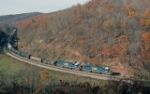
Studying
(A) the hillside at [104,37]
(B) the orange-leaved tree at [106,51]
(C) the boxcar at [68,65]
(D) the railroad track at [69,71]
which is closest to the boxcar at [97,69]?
(D) the railroad track at [69,71]

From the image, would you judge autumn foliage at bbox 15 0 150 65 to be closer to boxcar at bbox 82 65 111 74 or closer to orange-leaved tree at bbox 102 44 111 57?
orange-leaved tree at bbox 102 44 111 57


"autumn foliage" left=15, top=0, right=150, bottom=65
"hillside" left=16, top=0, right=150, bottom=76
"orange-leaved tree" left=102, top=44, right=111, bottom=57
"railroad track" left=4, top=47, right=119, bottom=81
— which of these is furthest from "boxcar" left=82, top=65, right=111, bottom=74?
"orange-leaved tree" left=102, top=44, right=111, bottom=57

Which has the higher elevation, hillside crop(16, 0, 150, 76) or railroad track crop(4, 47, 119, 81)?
hillside crop(16, 0, 150, 76)

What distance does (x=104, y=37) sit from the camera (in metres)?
68.4

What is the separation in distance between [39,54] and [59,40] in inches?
325

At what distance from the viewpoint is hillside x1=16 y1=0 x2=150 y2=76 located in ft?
195

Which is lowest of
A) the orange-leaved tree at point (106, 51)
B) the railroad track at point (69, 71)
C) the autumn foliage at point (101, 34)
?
the railroad track at point (69, 71)

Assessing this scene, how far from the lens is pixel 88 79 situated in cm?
4634

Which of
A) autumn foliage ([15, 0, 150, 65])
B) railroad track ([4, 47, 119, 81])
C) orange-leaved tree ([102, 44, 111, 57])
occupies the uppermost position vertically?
autumn foliage ([15, 0, 150, 65])

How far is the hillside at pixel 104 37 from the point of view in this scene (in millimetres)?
59531

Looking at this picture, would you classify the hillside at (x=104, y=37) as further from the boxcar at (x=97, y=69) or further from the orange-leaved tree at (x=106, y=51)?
the boxcar at (x=97, y=69)

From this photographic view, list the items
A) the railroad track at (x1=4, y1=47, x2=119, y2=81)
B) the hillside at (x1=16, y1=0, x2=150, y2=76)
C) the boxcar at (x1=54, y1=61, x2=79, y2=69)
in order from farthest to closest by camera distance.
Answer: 1. the hillside at (x1=16, y1=0, x2=150, y2=76)
2. the boxcar at (x1=54, y1=61, x2=79, y2=69)
3. the railroad track at (x1=4, y1=47, x2=119, y2=81)

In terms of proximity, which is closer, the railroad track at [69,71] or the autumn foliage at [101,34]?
the railroad track at [69,71]

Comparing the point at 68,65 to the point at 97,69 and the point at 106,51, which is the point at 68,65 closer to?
the point at 97,69
